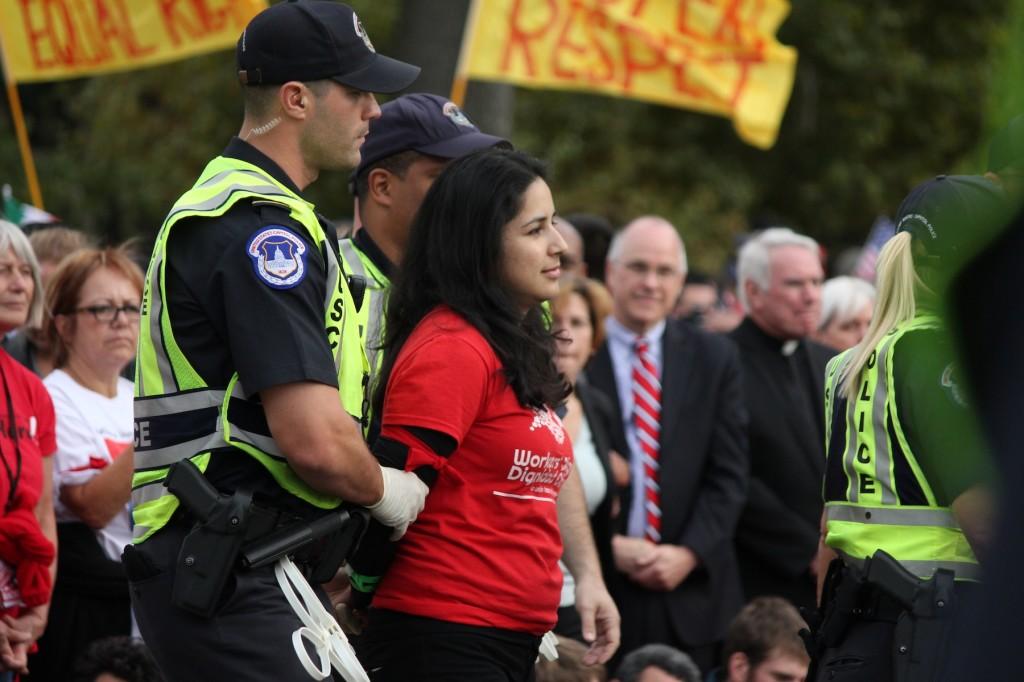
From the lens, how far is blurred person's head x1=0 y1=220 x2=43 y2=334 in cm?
484

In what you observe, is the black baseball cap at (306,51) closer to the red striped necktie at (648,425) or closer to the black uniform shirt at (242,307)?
the black uniform shirt at (242,307)

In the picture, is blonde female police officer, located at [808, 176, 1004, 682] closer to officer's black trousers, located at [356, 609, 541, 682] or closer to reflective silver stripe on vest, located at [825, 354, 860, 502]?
reflective silver stripe on vest, located at [825, 354, 860, 502]

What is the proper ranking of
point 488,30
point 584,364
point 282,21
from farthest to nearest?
point 488,30
point 584,364
point 282,21

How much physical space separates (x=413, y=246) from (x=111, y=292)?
6.37 feet

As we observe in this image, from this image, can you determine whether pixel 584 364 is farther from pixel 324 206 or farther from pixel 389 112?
pixel 324 206

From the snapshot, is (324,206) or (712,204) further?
→ (712,204)

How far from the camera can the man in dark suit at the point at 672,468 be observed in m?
6.10

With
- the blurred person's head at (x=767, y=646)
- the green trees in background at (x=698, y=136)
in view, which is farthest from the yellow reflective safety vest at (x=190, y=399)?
the green trees in background at (x=698, y=136)

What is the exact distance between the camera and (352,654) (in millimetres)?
3188

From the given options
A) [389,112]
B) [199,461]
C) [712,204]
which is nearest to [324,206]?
[712,204]

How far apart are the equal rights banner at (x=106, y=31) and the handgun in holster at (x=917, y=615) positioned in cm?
528

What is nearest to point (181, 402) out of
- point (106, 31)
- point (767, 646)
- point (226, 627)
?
point (226, 627)

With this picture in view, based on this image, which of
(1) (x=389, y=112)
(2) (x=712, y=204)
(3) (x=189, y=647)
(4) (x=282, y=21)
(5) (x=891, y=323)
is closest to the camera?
(3) (x=189, y=647)

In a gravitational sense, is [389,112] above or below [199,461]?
above
